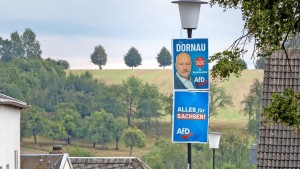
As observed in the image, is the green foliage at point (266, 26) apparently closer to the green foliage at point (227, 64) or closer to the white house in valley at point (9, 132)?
the green foliage at point (227, 64)

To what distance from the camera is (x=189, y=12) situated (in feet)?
63.8

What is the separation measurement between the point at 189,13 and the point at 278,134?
20.1 feet

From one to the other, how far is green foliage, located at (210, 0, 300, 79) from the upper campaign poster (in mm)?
1881

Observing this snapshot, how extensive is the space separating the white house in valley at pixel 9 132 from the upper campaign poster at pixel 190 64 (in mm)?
26652

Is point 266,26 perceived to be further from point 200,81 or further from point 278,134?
point 278,134

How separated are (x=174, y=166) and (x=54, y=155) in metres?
119

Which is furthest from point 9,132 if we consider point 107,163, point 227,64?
point 227,64

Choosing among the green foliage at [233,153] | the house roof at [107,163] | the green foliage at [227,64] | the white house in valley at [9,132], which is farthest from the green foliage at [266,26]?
the green foliage at [233,153]

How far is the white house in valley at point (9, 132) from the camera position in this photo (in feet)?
153

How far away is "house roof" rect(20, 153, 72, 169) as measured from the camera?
58.1 metres

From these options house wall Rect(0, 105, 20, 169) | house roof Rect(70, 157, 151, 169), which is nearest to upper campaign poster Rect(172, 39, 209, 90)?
house wall Rect(0, 105, 20, 169)

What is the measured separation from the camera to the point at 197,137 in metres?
18.6

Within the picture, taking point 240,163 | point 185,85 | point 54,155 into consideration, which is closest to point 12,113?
point 54,155

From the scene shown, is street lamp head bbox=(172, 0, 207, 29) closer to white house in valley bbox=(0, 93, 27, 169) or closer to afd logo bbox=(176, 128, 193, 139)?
afd logo bbox=(176, 128, 193, 139)
